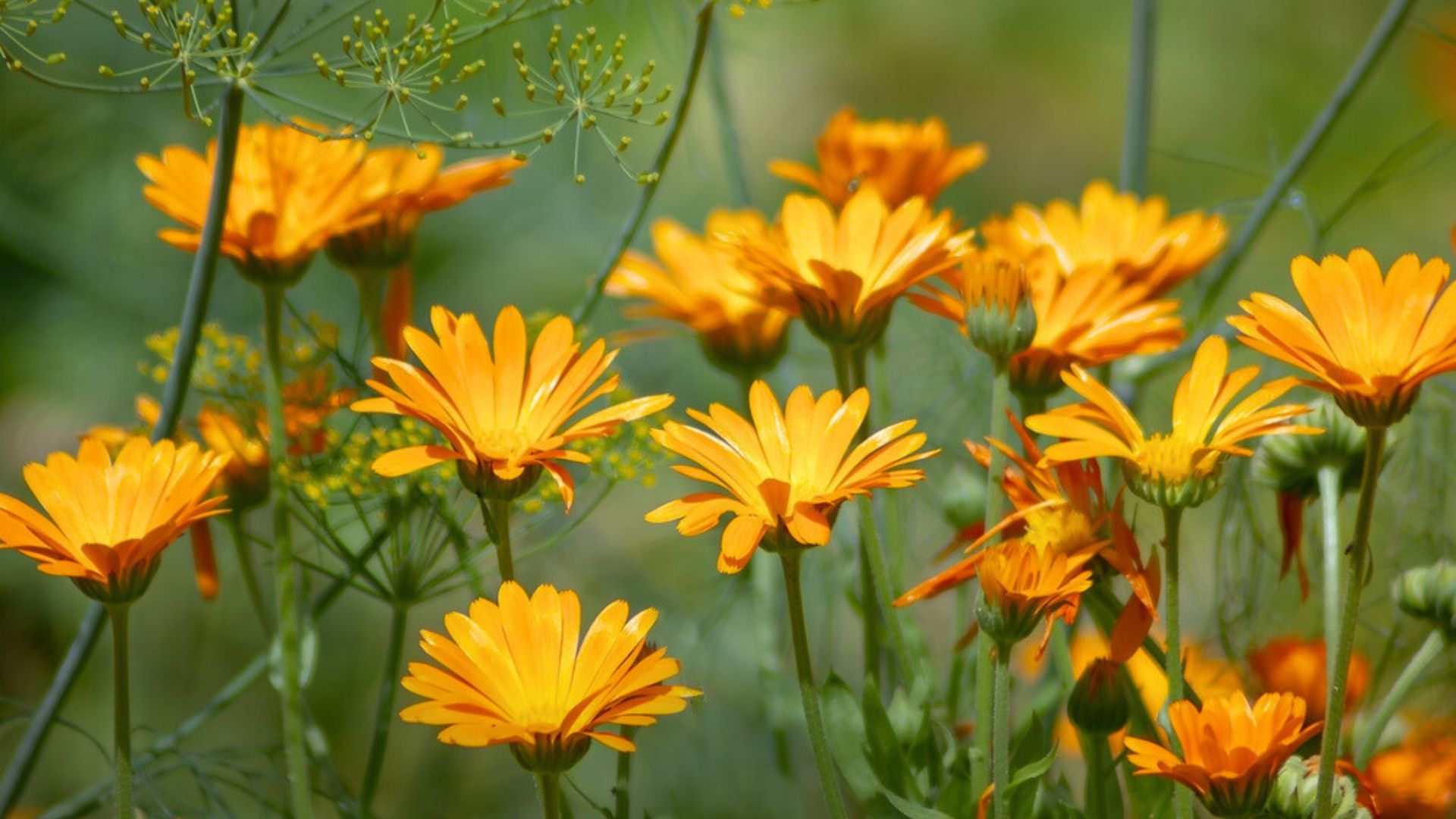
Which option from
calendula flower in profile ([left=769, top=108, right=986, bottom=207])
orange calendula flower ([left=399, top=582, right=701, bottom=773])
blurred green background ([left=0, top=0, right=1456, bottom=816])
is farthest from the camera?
blurred green background ([left=0, top=0, right=1456, bottom=816])

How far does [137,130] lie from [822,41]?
2.49 feet

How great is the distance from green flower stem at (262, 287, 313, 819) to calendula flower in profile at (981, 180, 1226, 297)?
0.22 m

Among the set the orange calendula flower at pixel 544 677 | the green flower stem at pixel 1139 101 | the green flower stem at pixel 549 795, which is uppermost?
the green flower stem at pixel 1139 101

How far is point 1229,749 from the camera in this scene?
36 cm

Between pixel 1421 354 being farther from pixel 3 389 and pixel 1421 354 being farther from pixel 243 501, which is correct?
pixel 3 389

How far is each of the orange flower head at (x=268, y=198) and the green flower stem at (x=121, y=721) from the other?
0.13m

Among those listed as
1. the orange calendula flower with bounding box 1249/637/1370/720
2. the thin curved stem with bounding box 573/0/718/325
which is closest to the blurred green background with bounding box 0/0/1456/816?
the orange calendula flower with bounding box 1249/637/1370/720

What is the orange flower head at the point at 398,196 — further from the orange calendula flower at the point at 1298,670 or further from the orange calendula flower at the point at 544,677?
the orange calendula flower at the point at 1298,670

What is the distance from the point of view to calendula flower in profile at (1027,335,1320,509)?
37cm

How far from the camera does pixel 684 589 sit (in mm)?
1021

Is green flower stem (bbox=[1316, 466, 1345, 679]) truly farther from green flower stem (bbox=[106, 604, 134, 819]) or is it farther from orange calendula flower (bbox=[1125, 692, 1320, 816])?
green flower stem (bbox=[106, 604, 134, 819])

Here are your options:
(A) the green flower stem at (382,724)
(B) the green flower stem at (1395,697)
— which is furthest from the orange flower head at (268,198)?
(B) the green flower stem at (1395,697)

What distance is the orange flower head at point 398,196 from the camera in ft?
1.62

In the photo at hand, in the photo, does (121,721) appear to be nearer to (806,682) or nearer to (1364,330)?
(806,682)
